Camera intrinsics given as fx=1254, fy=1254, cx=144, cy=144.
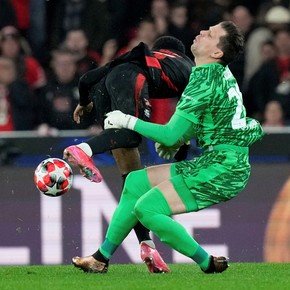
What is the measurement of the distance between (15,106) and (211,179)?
15.1 ft

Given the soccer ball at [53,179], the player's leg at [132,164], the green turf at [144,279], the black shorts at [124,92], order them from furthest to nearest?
the player's leg at [132,164] → the black shorts at [124,92] → the soccer ball at [53,179] → the green turf at [144,279]

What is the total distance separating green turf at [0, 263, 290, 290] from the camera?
7.84 metres

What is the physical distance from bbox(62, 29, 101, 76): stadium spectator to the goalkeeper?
16.1 ft

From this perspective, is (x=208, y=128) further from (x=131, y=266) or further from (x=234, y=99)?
(x=131, y=266)

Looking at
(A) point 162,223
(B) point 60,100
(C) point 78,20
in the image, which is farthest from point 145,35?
(A) point 162,223

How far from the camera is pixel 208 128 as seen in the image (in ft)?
27.0

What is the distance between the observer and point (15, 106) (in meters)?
12.4

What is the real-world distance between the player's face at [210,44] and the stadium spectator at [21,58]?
15.2ft

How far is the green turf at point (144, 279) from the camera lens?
7.84 m

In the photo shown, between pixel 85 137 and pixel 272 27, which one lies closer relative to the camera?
pixel 85 137

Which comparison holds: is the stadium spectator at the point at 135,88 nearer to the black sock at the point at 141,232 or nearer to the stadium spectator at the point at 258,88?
the black sock at the point at 141,232

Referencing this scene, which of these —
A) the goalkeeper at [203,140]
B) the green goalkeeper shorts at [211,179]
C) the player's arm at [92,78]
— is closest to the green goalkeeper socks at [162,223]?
the goalkeeper at [203,140]

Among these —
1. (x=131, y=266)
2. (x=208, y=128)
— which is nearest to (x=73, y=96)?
(x=131, y=266)

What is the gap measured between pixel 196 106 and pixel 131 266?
85.6 inches
